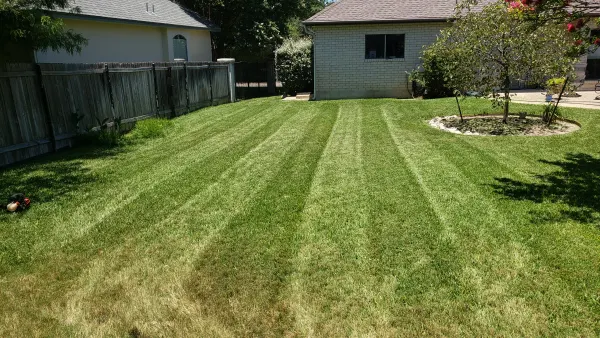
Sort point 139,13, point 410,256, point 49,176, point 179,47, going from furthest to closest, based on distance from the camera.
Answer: point 179,47 → point 139,13 → point 49,176 → point 410,256

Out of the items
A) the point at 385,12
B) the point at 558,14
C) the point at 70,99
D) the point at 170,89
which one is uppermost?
the point at 385,12

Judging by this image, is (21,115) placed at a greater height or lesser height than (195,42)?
lesser

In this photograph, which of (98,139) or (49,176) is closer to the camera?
(49,176)

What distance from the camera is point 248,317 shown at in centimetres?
339

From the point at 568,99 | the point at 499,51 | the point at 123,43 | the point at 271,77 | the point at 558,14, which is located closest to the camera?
the point at 558,14

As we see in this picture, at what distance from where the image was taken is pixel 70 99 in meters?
9.70

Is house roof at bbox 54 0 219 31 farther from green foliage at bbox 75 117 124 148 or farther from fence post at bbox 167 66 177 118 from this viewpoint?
green foliage at bbox 75 117 124 148

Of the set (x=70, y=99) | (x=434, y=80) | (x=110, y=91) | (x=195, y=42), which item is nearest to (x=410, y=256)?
(x=70, y=99)

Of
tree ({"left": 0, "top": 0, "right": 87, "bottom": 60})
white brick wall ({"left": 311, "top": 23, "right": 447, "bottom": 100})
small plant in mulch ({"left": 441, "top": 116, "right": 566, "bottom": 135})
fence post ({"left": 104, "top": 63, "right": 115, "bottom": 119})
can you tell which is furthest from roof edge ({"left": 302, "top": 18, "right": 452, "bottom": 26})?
tree ({"left": 0, "top": 0, "right": 87, "bottom": 60})

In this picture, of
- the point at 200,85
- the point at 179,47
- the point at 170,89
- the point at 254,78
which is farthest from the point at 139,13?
the point at 254,78

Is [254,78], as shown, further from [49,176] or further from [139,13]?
[49,176]

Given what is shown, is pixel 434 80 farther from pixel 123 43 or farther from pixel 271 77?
pixel 123 43

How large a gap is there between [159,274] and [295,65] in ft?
56.2

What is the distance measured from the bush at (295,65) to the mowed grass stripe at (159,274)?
1446 cm
